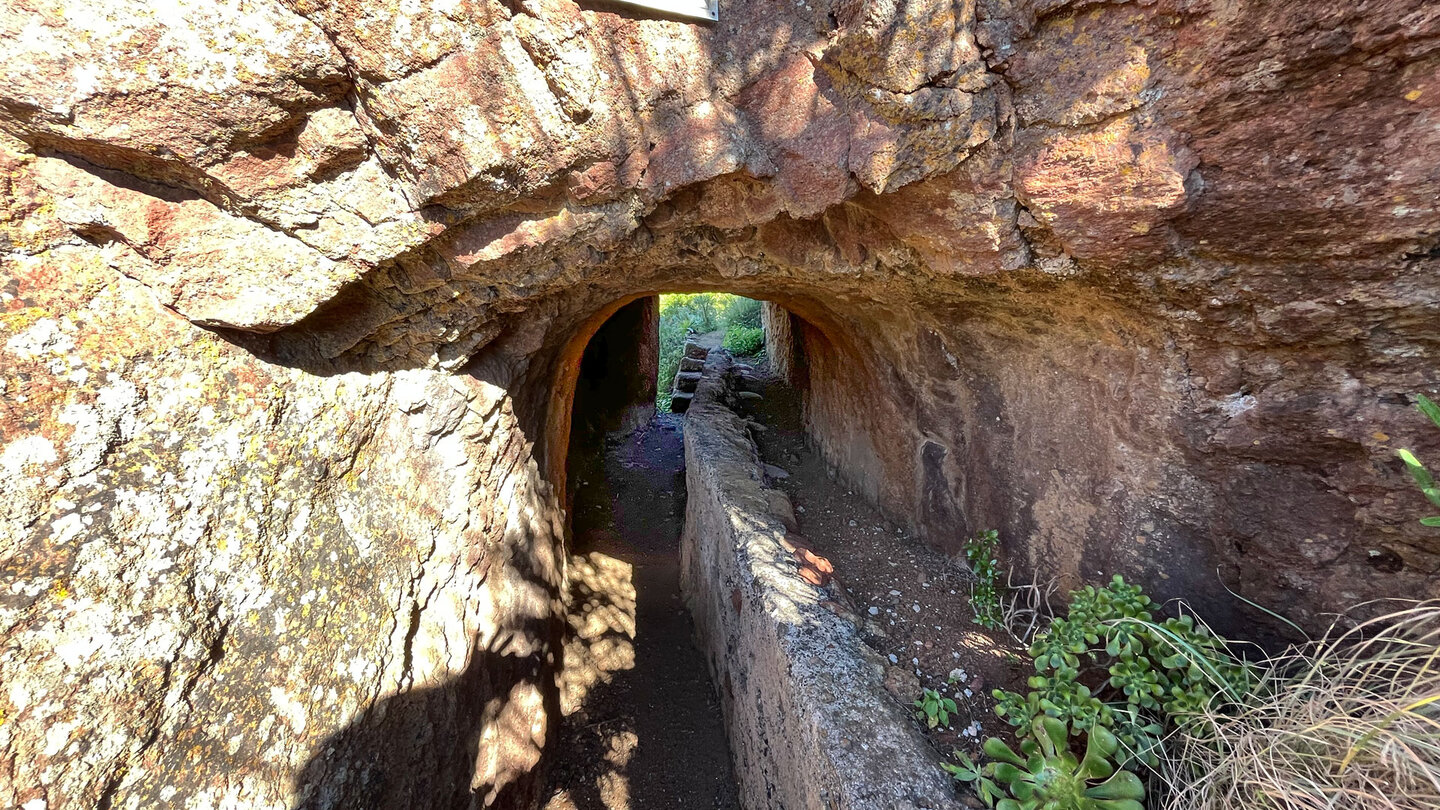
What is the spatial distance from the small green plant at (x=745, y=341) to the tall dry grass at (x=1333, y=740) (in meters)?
9.50

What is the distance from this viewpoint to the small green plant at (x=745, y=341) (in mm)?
11031

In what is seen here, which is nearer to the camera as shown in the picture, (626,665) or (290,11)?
(290,11)

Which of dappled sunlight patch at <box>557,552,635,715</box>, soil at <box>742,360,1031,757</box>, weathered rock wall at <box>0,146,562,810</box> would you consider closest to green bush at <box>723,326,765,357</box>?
dappled sunlight patch at <box>557,552,635,715</box>

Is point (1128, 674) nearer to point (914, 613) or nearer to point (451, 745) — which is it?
point (914, 613)

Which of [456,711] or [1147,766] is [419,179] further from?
[1147,766]

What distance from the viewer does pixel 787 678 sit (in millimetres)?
2424

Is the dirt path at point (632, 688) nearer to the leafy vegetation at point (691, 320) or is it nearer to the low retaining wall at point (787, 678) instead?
the low retaining wall at point (787, 678)

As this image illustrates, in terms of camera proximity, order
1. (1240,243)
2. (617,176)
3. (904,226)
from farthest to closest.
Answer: (904,226) < (617,176) < (1240,243)

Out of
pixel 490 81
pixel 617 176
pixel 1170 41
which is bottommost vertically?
pixel 617 176

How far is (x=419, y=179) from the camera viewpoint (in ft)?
5.73

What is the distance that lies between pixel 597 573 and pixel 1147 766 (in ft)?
14.0

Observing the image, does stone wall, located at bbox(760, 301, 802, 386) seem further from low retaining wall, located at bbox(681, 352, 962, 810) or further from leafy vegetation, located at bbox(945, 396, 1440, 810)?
leafy vegetation, located at bbox(945, 396, 1440, 810)

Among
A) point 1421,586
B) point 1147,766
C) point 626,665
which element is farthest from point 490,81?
point 626,665

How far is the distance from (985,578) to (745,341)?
8.99 m
